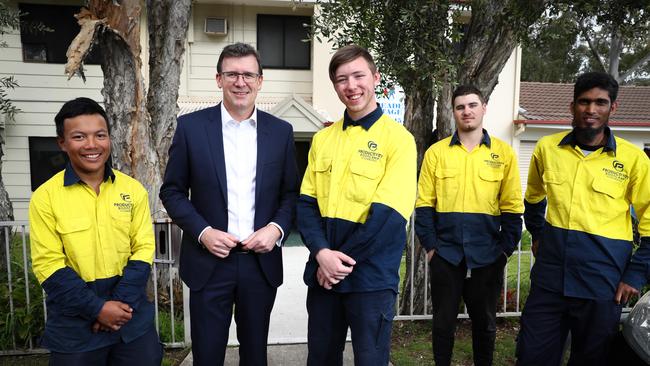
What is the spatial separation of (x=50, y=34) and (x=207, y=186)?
11.1m

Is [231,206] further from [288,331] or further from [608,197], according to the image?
[288,331]

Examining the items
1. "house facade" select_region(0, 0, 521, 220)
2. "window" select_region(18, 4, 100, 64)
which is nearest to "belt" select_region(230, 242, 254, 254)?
"house facade" select_region(0, 0, 521, 220)

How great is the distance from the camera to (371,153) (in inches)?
97.1

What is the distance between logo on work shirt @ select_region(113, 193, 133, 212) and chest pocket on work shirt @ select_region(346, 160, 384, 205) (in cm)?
120

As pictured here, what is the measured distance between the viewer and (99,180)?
255 centimetres

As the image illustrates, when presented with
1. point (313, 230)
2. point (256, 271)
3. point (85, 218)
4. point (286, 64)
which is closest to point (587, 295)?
point (313, 230)

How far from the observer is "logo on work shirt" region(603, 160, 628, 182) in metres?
2.77

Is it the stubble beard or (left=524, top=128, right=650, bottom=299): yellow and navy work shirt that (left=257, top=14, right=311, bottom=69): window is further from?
(left=524, top=128, right=650, bottom=299): yellow and navy work shirt

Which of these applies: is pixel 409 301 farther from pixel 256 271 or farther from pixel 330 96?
pixel 330 96

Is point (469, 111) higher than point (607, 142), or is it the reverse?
point (469, 111)

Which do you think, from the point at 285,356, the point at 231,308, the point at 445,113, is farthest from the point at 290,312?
the point at 231,308

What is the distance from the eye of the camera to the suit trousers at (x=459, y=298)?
3270 millimetres

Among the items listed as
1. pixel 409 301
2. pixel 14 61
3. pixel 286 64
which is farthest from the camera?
pixel 286 64

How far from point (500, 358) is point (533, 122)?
9.83 meters
